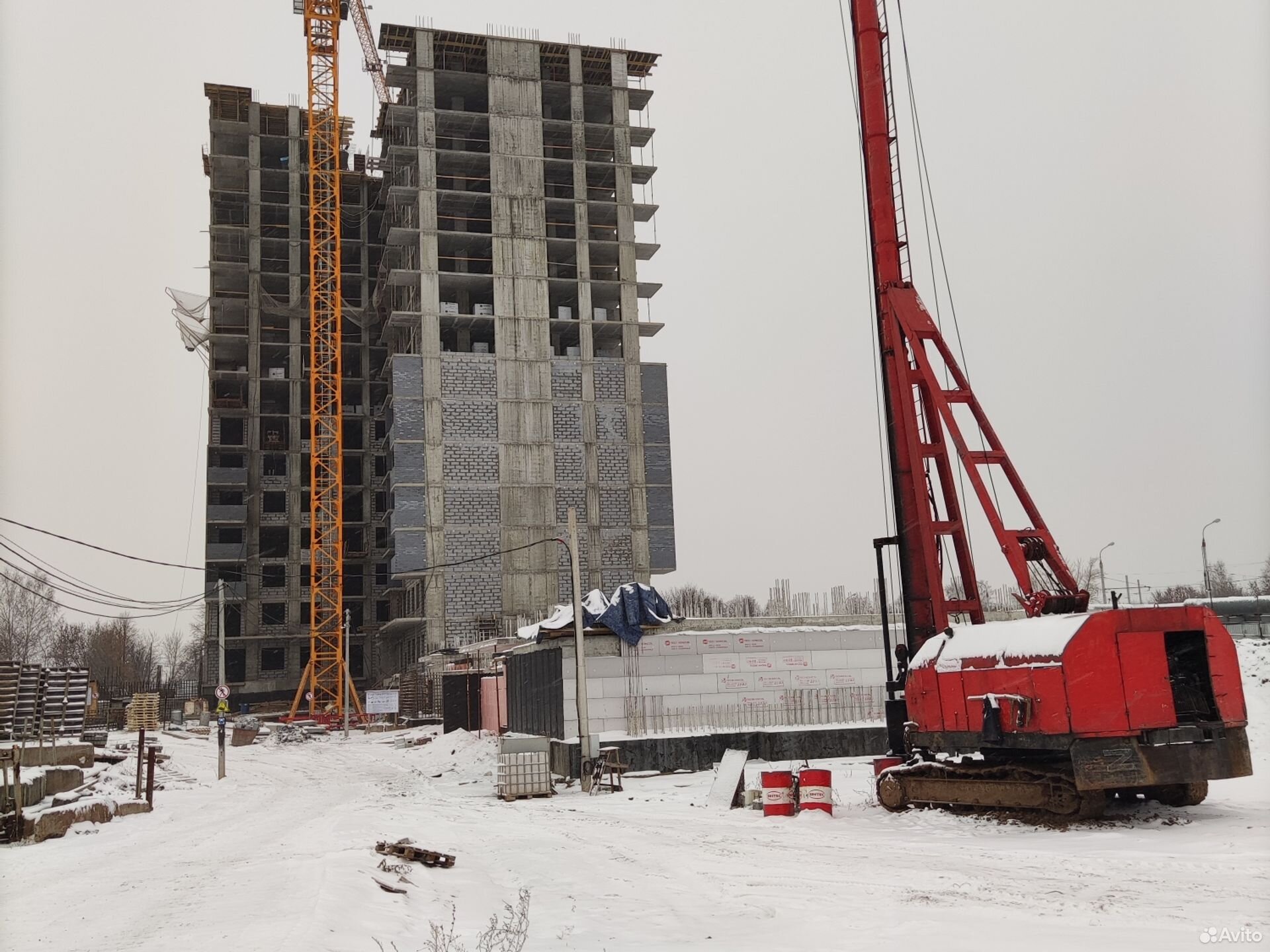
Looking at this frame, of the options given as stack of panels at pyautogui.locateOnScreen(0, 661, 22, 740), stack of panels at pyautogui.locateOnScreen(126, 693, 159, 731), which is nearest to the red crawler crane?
stack of panels at pyautogui.locateOnScreen(0, 661, 22, 740)

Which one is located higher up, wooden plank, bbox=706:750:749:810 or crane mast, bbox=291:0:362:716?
crane mast, bbox=291:0:362:716

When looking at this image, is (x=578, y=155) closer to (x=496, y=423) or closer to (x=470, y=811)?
(x=496, y=423)

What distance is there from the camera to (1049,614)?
62.5 ft

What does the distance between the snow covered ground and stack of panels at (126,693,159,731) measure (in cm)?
4062

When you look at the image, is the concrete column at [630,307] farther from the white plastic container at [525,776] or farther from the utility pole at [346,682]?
the white plastic container at [525,776]

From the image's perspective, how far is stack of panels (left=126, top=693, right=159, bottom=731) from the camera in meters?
59.4

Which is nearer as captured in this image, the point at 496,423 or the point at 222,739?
the point at 222,739

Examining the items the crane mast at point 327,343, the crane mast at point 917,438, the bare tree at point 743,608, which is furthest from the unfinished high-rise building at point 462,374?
the crane mast at point 917,438

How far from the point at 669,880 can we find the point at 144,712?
5387cm

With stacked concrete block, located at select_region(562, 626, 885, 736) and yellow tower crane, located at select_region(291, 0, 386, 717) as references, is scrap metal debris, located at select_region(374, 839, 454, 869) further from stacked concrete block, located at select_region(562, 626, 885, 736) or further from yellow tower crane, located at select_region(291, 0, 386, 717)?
yellow tower crane, located at select_region(291, 0, 386, 717)

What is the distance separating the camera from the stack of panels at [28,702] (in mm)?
25797

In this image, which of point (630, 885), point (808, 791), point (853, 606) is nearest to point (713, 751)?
point (853, 606)

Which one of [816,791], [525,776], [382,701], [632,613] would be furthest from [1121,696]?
[382,701]

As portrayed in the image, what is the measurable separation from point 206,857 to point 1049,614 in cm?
1406
